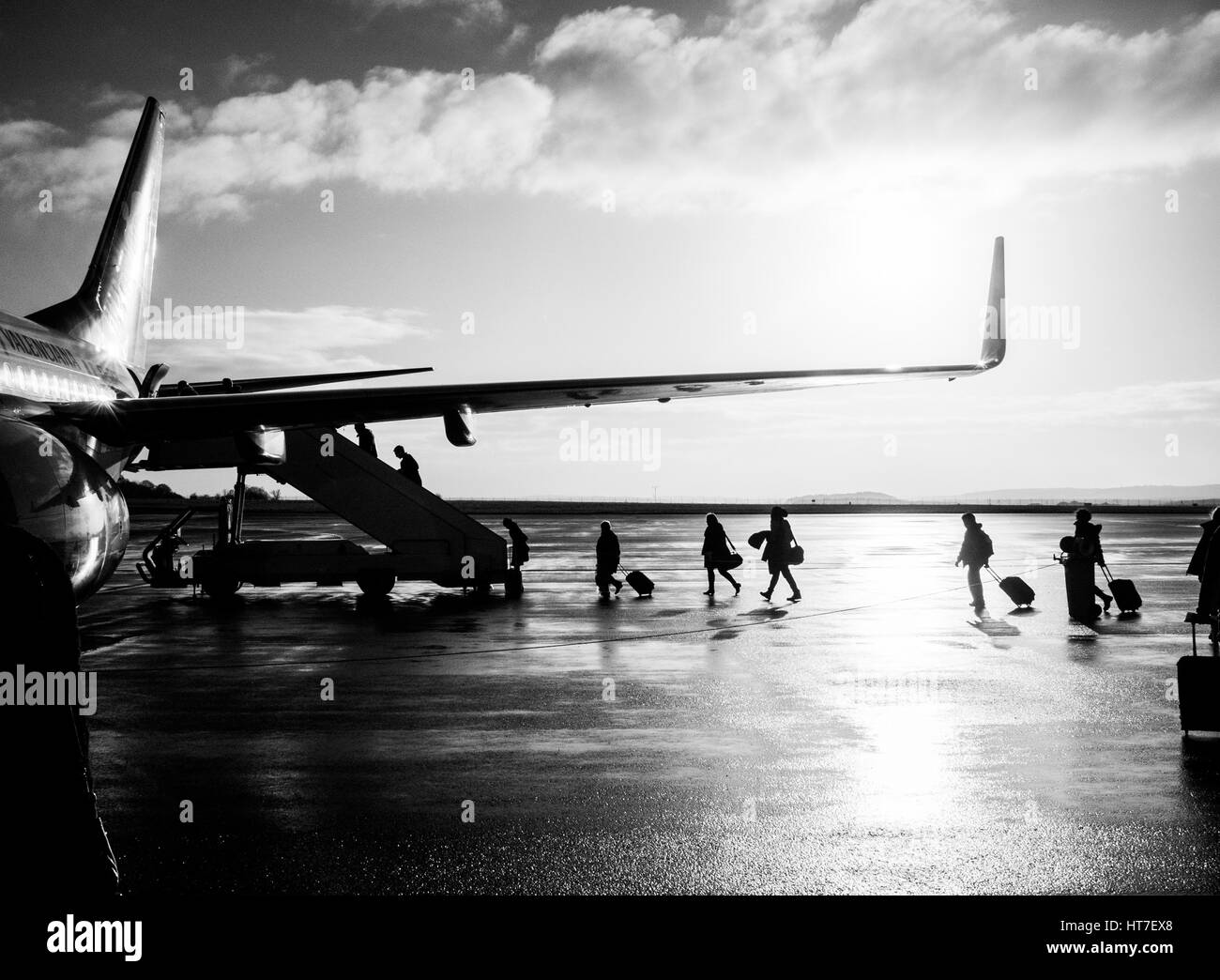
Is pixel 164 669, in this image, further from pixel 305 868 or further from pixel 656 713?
pixel 305 868

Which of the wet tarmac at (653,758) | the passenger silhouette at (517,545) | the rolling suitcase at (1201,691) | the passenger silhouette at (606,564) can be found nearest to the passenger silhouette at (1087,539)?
the wet tarmac at (653,758)

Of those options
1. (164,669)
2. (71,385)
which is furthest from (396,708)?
(71,385)

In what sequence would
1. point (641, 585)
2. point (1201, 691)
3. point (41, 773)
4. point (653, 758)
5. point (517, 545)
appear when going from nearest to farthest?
point (41, 773) < point (653, 758) < point (1201, 691) < point (641, 585) < point (517, 545)

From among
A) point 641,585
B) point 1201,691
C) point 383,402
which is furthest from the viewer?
point 641,585

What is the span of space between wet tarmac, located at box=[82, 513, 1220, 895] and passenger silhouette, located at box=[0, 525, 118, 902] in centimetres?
201

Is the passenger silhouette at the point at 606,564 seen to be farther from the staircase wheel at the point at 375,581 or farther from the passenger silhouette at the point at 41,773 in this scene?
the passenger silhouette at the point at 41,773

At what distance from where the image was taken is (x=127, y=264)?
18.2 m

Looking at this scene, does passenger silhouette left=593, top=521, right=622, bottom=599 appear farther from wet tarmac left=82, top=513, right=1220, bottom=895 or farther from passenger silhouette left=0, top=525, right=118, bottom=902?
passenger silhouette left=0, top=525, right=118, bottom=902

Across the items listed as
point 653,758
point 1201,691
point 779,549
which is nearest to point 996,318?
point 779,549

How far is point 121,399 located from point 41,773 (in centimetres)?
1202

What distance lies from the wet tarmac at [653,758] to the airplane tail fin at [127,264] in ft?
16.9

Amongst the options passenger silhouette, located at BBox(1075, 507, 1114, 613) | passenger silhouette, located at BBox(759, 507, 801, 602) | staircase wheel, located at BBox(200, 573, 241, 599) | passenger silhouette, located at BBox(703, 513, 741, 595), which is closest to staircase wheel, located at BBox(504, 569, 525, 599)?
passenger silhouette, located at BBox(703, 513, 741, 595)

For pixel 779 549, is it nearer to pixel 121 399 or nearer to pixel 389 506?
pixel 389 506

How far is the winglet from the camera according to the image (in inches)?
618
